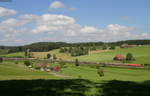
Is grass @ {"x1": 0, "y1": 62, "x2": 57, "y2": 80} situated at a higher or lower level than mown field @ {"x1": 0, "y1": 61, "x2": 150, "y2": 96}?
lower

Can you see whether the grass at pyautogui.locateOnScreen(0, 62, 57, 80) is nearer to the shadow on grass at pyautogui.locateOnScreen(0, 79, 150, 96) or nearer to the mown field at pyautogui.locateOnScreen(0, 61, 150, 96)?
the mown field at pyautogui.locateOnScreen(0, 61, 150, 96)

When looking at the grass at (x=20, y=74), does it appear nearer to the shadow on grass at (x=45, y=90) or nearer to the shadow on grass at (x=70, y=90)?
the shadow on grass at (x=45, y=90)

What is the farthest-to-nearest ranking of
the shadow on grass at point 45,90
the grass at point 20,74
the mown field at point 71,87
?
the grass at point 20,74 < the mown field at point 71,87 < the shadow on grass at point 45,90

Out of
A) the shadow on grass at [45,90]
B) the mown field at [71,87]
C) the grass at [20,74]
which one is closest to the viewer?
the shadow on grass at [45,90]

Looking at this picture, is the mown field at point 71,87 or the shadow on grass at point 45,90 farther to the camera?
the mown field at point 71,87

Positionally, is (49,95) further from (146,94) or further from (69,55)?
(69,55)

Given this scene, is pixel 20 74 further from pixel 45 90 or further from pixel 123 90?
pixel 123 90

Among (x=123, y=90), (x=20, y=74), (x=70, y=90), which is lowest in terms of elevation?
(x=20, y=74)

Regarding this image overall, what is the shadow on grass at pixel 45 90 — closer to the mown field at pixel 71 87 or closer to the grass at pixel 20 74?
the mown field at pixel 71 87

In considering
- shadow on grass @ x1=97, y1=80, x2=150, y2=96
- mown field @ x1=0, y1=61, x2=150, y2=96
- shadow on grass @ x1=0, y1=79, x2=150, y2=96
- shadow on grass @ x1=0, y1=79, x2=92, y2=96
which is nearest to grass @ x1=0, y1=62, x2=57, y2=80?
mown field @ x1=0, y1=61, x2=150, y2=96

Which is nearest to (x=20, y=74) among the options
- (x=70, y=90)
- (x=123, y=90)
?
(x=70, y=90)

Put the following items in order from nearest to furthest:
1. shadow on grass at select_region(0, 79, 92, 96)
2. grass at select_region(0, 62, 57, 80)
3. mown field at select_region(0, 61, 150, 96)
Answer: shadow on grass at select_region(0, 79, 92, 96) < mown field at select_region(0, 61, 150, 96) < grass at select_region(0, 62, 57, 80)

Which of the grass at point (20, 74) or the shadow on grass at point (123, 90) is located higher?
the shadow on grass at point (123, 90)

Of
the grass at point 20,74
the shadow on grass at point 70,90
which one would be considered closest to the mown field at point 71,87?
the shadow on grass at point 70,90
